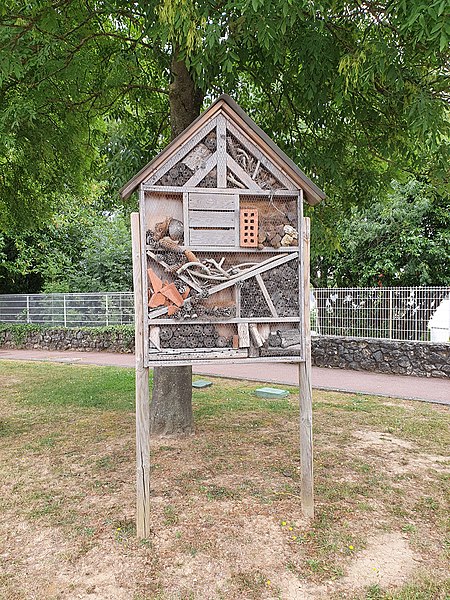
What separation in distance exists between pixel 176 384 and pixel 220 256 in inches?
106

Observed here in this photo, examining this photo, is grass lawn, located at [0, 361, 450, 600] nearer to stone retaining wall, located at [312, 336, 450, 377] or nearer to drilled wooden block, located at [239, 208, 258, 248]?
drilled wooden block, located at [239, 208, 258, 248]

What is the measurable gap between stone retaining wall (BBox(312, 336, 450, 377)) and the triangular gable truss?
8531 mm

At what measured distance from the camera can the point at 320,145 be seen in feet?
21.6

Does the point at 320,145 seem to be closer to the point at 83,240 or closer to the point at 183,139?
the point at 183,139

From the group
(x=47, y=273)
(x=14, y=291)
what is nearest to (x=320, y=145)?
(x=47, y=273)

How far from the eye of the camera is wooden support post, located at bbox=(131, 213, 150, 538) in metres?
3.86

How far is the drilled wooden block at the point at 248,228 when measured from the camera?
399cm

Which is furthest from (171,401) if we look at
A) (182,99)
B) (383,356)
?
(383,356)

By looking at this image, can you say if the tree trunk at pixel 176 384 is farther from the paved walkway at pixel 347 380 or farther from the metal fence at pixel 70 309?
the metal fence at pixel 70 309

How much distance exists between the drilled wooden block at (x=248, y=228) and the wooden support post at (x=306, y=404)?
46 centimetres

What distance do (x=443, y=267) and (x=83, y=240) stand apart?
14.8 metres

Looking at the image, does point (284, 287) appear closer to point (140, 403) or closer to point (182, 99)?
point (140, 403)

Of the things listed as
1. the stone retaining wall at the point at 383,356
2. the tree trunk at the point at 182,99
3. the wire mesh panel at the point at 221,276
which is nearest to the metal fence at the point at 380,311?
the stone retaining wall at the point at 383,356

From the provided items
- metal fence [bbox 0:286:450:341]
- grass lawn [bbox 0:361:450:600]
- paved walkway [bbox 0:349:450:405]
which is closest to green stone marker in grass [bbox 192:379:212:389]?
paved walkway [bbox 0:349:450:405]
